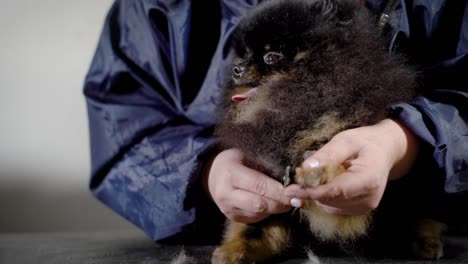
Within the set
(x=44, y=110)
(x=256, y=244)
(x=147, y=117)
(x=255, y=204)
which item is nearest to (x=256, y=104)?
(x=255, y=204)

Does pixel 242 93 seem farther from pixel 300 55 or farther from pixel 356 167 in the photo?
pixel 356 167

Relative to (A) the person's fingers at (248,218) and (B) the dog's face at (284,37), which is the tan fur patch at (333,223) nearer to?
(A) the person's fingers at (248,218)

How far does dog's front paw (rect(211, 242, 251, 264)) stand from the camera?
0.93 m

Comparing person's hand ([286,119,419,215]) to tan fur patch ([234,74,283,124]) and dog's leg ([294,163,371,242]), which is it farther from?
tan fur patch ([234,74,283,124])

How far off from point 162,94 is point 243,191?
49cm

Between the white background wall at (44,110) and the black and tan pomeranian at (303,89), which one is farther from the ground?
the black and tan pomeranian at (303,89)

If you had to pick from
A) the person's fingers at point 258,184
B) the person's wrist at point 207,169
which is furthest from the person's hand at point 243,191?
the person's wrist at point 207,169

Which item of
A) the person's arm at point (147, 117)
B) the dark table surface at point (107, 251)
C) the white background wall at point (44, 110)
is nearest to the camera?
the dark table surface at point (107, 251)

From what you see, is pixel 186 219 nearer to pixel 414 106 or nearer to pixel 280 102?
pixel 280 102

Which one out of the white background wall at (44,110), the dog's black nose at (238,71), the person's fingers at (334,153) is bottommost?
the white background wall at (44,110)

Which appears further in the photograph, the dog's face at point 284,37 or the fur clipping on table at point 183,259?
the fur clipping on table at point 183,259

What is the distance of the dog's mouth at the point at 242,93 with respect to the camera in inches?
35.5

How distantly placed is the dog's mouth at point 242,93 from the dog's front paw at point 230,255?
0.27 metres

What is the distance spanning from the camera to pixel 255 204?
34.1 inches
